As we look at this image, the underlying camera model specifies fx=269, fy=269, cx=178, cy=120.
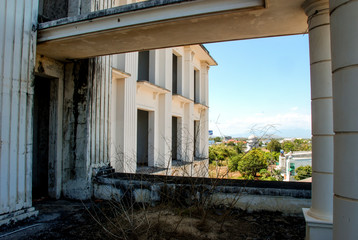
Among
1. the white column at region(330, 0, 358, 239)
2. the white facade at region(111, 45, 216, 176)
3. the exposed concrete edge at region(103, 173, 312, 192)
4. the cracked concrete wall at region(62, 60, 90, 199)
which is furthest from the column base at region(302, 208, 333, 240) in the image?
the cracked concrete wall at region(62, 60, 90, 199)

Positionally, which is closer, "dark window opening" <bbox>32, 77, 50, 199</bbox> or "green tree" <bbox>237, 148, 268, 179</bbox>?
"green tree" <bbox>237, 148, 268, 179</bbox>

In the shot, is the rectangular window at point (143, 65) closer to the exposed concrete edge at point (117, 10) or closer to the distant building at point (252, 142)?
the exposed concrete edge at point (117, 10)

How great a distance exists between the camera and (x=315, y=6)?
10.4 ft

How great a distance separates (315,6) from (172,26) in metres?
1.95

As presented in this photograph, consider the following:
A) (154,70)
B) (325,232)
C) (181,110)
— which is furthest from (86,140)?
(181,110)

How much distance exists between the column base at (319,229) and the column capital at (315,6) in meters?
2.37

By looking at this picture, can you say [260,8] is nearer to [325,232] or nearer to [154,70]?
[325,232]

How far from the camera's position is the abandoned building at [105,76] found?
71.2 inches

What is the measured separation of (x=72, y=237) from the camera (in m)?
3.62

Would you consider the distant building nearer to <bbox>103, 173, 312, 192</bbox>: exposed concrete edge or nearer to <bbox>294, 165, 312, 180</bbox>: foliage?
<bbox>103, 173, 312, 192</bbox>: exposed concrete edge

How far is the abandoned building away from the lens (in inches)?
71.2

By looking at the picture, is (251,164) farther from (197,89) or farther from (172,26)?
(197,89)

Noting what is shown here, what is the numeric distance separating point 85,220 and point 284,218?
10.3 feet

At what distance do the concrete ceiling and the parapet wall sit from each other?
2364 millimetres
